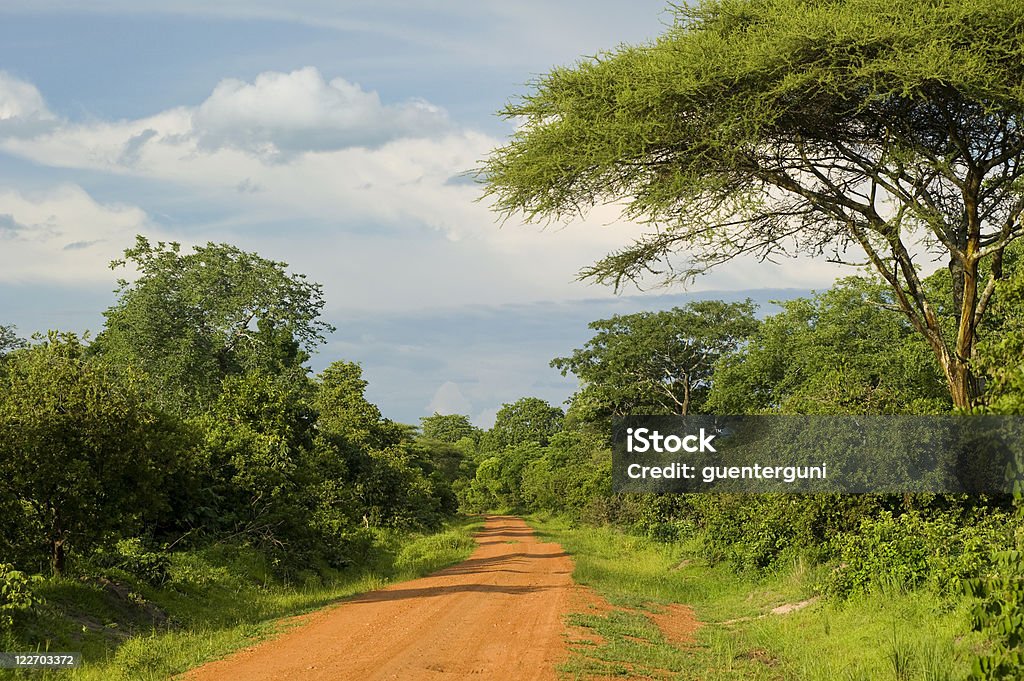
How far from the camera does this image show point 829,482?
19.0 metres

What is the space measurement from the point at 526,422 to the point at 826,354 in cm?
8345

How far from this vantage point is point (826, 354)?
118 feet

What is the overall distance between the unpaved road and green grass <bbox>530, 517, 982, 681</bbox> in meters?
0.83

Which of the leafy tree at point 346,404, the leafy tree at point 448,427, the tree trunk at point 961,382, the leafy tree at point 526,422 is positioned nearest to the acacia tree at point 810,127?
the tree trunk at point 961,382

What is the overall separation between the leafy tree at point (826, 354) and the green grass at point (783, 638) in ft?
38.6

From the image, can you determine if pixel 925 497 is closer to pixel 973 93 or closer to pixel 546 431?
pixel 973 93

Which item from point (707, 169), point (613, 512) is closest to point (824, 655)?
point (707, 169)

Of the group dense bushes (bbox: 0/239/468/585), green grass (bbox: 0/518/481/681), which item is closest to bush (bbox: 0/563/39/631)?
green grass (bbox: 0/518/481/681)

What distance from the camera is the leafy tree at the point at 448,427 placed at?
170m

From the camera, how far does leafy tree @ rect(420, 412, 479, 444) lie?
558ft

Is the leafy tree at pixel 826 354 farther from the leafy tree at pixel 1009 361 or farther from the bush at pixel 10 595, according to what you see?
the bush at pixel 10 595

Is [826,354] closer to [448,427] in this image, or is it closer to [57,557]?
[57,557]

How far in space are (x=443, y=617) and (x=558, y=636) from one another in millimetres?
2983

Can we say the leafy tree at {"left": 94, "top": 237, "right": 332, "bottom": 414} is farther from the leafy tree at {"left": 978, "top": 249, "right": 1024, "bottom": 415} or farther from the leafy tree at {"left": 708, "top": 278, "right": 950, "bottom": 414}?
the leafy tree at {"left": 978, "top": 249, "right": 1024, "bottom": 415}
